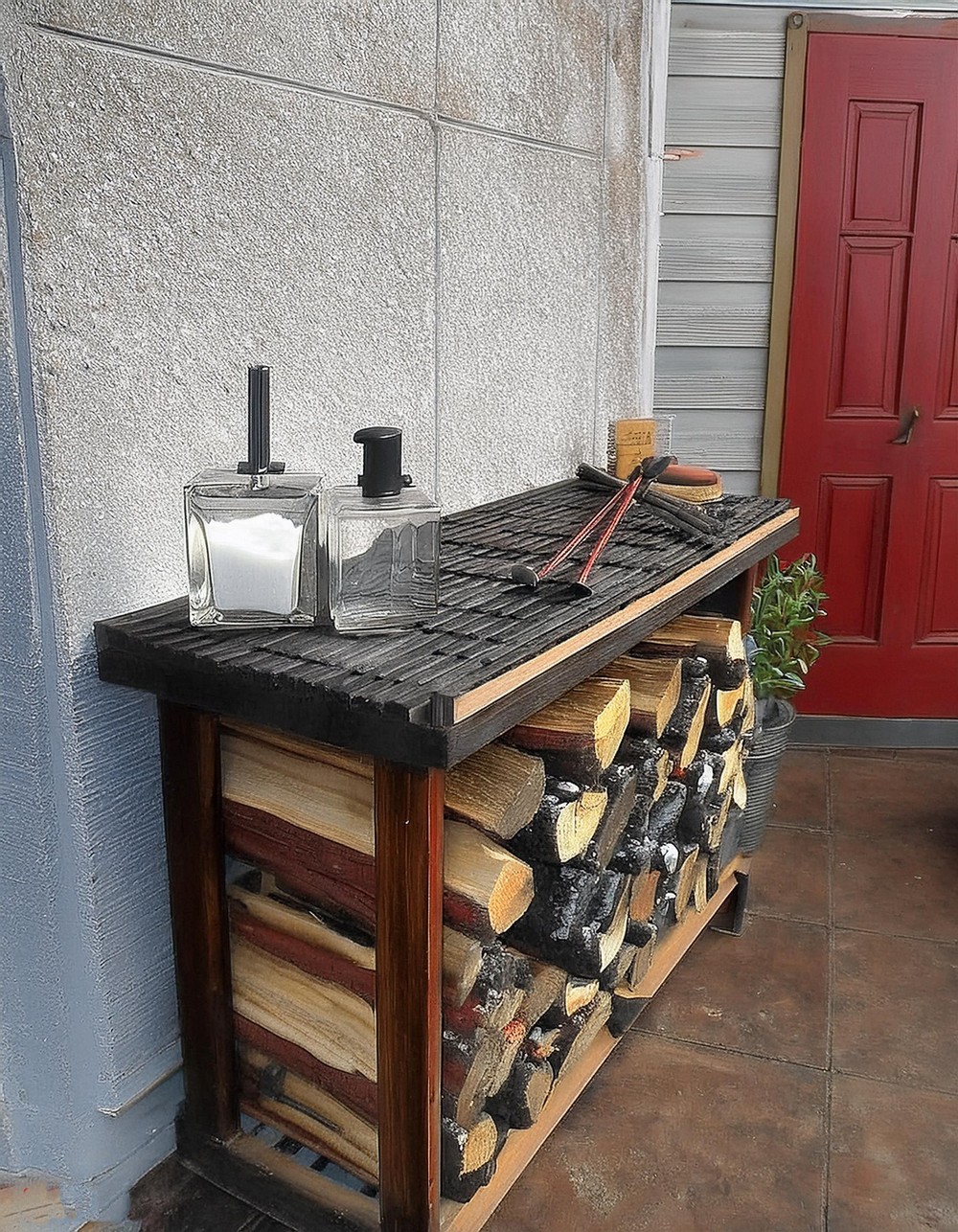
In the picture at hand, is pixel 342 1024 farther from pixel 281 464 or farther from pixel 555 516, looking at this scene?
pixel 555 516

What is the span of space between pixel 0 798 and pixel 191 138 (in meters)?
0.88

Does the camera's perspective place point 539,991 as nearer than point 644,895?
Yes

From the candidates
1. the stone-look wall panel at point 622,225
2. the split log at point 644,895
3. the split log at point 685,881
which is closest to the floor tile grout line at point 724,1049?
the split log at point 685,881

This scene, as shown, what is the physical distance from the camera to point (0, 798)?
1.42m

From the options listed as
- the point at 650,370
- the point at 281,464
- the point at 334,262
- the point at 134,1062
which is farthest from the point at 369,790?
the point at 650,370

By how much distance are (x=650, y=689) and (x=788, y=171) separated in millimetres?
2069

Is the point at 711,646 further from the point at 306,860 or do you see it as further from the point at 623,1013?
the point at 306,860

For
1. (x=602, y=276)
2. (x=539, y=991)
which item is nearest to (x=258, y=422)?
(x=539, y=991)

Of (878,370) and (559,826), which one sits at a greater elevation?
(878,370)

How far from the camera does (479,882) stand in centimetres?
137

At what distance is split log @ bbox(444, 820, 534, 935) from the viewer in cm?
137

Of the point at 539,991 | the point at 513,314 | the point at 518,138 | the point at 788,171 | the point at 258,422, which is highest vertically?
the point at 788,171

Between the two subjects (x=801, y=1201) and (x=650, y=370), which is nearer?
(x=801, y=1201)

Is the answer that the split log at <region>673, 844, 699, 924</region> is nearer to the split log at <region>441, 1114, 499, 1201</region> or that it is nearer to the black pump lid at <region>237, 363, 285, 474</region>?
the split log at <region>441, 1114, 499, 1201</region>
